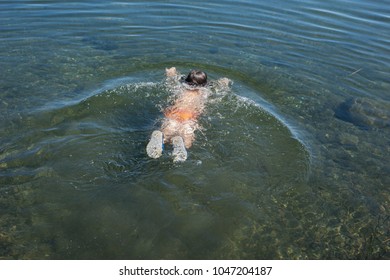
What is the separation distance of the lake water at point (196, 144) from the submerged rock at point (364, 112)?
0.06 m

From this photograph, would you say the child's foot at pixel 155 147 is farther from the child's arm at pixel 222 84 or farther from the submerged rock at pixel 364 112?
the submerged rock at pixel 364 112

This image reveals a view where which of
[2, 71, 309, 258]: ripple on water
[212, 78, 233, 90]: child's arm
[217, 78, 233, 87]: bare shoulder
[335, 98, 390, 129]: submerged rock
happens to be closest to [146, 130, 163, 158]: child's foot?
[2, 71, 309, 258]: ripple on water

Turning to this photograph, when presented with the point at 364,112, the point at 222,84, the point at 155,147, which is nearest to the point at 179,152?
the point at 155,147

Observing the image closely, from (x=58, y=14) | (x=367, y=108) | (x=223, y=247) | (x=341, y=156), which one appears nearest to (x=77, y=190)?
(x=223, y=247)

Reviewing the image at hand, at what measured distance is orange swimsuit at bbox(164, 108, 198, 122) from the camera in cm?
908

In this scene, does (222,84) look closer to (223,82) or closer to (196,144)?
(223,82)

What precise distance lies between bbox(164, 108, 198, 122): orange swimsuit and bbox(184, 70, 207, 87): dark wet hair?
122 centimetres

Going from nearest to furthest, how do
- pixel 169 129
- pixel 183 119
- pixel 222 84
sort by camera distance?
pixel 169 129 → pixel 183 119 → pixel 222 84

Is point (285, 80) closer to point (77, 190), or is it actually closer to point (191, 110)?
point (191, 110)

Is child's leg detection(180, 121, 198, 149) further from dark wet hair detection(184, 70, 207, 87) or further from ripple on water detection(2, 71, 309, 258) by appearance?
dark wet hair detection(184, 70, 207, 87)

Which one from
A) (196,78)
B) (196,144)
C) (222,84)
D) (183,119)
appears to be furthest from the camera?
(222,84)

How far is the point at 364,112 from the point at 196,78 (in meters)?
5.10

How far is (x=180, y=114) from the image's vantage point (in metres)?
9.16
